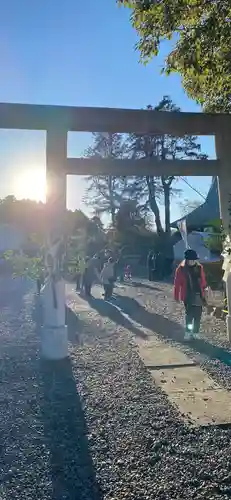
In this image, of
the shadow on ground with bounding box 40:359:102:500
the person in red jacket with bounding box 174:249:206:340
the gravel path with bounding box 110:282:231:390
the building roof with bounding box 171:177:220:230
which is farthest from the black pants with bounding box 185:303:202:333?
the building roof with bounding box 171:177:220:230

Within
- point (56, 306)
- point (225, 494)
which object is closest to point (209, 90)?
point (56, 306)

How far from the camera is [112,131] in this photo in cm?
621

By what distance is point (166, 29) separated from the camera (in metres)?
4.27

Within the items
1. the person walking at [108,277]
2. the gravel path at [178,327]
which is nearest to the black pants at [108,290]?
the person walking at [108,277]

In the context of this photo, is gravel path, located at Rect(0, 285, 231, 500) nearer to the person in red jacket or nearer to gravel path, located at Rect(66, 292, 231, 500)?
gravel path, located at Rect(66, 292, 231, 500)

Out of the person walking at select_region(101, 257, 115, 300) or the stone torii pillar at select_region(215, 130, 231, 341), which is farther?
the person walking at select_region(101, 257, 115, 300)

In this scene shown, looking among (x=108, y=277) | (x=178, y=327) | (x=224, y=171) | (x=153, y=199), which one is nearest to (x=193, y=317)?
(x=178, y=327)

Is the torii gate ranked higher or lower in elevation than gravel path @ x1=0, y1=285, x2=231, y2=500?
higher

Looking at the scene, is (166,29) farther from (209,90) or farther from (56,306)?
(56,306)

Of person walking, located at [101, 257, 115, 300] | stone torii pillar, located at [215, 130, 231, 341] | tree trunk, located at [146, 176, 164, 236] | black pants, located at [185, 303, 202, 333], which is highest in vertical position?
tree trunk, located at [146, 176, 164, 236]

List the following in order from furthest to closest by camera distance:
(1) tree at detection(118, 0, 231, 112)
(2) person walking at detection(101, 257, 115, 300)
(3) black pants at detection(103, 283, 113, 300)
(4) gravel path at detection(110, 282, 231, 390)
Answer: (3) black pants at detection(103, 283, 113, 300), (2) person walking at detection(101, 257, 115, 300), (4) gravel path at detection(110, 282, 231, 390), (1) tree at detection(118, 0, 231, 112)

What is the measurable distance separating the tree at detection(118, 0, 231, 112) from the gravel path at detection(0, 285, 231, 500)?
362 cm

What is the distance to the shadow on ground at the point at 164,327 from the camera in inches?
254

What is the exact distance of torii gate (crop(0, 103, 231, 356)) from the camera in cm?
591
